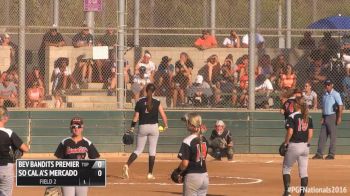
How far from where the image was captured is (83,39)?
1196 inches

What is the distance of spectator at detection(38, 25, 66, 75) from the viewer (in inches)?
1180

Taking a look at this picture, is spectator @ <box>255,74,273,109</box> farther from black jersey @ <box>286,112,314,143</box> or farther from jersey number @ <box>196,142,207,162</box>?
jersey number @ <box>196,142,207,162</box>

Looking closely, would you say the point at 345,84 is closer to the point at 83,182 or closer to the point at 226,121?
the point at 226,121

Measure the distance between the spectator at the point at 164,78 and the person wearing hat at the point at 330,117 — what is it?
3.81m

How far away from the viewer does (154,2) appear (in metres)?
32.5

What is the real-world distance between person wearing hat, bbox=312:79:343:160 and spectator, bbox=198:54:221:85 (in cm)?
269

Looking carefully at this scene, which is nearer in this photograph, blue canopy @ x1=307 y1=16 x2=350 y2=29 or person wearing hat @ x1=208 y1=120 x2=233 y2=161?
person wearing hat @ x1=208 y1=120 x2=233 y2=161

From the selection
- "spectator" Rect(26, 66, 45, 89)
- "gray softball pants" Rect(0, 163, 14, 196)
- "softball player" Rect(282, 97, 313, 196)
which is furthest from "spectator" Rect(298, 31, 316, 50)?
"gray softball pants" Rect(0, 163, 14, 196)

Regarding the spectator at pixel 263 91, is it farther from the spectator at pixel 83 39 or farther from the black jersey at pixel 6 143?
the black jersey at pixel 6 143

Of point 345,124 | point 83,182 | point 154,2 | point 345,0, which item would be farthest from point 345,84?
point 345,0

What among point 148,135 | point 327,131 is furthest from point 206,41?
point 148,135

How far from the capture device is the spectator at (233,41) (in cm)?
3092
